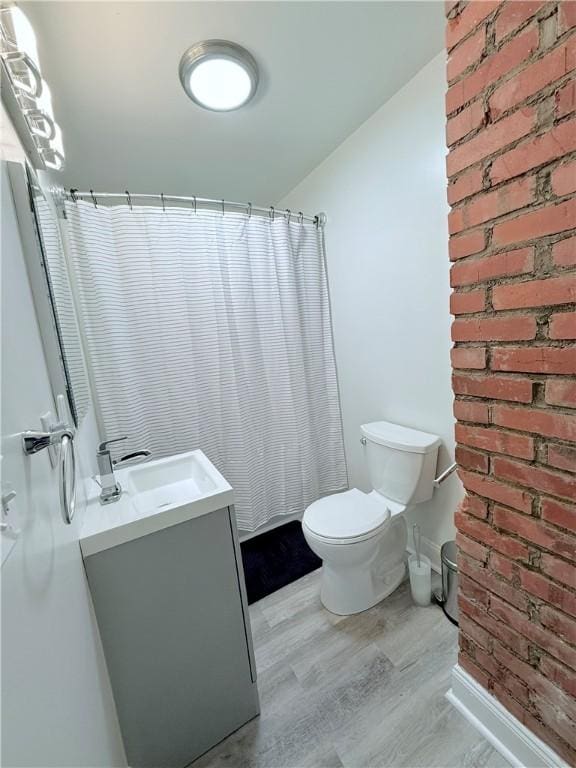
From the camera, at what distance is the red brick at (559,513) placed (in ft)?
2.42

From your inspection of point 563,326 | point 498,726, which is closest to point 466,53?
point 563,326

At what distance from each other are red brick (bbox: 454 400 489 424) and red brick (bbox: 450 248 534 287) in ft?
1.08

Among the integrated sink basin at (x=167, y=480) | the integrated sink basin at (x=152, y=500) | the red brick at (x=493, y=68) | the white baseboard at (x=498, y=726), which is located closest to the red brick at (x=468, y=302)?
the red brick at (x=493, y=68)

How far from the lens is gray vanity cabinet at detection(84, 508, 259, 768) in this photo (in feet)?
3.03

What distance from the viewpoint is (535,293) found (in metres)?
0.74

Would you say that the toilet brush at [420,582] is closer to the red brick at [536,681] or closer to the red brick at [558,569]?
the red brick at [536,681]

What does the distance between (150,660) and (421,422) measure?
144 cm

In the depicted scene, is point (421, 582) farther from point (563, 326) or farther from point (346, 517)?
point (563, 326)

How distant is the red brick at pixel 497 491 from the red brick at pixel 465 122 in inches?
35.7

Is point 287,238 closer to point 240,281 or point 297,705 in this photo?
point 240,281

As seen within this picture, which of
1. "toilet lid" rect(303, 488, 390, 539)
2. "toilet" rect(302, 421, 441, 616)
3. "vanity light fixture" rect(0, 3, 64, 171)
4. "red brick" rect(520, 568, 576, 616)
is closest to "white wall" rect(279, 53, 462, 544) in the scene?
"toilet" rect(302, 421, 441, 616)

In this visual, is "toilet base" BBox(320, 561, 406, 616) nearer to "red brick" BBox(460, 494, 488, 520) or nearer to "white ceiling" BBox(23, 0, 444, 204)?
"red brick" BBox(460, 494, 488, 520)

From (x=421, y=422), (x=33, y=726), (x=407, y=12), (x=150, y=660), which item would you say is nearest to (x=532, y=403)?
(x=421, y=422)

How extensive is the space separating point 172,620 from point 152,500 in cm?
42
